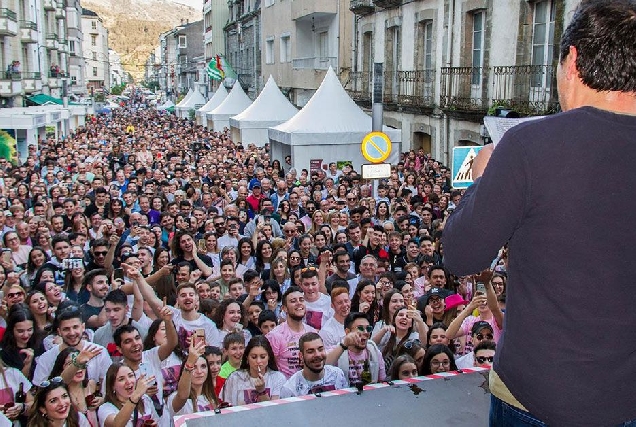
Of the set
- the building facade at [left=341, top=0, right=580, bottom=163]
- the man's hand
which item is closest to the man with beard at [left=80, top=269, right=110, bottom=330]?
the man's hand

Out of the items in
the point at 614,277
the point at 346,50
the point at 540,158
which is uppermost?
the point at 346,50

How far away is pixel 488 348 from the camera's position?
474 centimetres

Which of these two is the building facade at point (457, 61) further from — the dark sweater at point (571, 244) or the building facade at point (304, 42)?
the dark sweater at point (571, 244)

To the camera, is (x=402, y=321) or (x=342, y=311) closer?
(x=402, y=321)

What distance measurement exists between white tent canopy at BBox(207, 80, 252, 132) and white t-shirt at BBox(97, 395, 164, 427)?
2602 centimetres

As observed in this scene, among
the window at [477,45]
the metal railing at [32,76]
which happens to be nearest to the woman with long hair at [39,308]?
the window at [477,45]

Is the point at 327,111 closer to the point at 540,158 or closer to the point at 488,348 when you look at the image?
the point at 488,348

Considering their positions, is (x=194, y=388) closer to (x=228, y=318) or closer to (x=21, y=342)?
(x=228, y=318)

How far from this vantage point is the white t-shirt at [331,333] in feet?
18.6

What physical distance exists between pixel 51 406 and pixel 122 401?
1.72ft

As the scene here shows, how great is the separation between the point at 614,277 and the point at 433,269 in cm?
569

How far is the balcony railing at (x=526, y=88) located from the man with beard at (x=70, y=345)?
10045 millimetres

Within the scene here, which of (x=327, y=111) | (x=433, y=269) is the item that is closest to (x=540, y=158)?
(x=433, y=269)

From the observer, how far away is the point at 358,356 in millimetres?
5055
